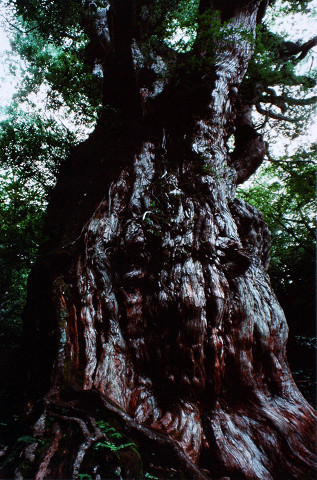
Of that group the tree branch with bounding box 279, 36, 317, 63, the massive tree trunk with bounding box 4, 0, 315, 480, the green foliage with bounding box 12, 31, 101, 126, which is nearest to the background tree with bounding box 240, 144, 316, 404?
the massive tree trunk with bounding box 4, 0, 315, 480

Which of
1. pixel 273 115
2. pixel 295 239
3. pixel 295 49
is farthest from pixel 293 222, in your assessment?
pixel 295 49

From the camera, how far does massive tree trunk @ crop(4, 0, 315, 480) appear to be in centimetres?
200

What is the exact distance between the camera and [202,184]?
431cm

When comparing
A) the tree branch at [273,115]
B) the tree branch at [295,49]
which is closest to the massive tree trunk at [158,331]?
the tree branch at [273,115]

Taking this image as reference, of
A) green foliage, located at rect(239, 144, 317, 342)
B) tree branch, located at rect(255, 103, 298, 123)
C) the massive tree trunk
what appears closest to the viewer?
the massive tree trunk

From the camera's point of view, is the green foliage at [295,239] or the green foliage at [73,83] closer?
the green foliage at [73,83]

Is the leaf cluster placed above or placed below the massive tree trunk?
above

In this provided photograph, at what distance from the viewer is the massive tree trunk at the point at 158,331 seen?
2.00m

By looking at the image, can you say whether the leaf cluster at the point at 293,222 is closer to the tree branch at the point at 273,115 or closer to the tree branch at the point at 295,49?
the tree branch at the point at 273,115

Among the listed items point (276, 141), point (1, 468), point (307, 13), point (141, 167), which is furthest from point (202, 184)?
point (307, 13)

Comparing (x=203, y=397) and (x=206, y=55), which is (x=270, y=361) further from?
(x=206, y=55)

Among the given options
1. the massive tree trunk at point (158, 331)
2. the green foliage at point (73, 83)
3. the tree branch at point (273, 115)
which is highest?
the tree branch at point (273, 115)

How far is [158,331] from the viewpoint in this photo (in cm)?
297

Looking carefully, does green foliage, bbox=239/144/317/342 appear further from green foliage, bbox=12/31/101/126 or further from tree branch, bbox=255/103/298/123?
green foliage, bbox=12/31/101/126
